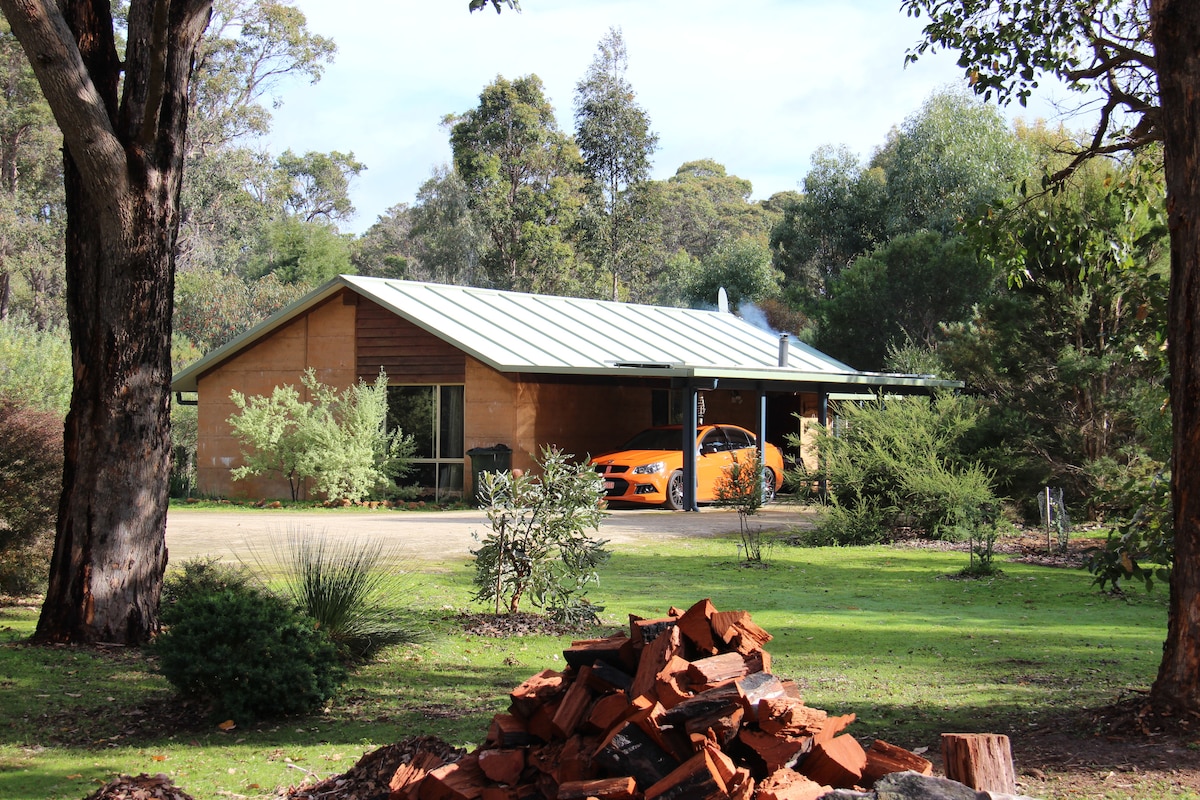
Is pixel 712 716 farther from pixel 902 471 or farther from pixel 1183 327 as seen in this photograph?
pixel 902 471

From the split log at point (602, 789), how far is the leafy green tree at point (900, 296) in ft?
119

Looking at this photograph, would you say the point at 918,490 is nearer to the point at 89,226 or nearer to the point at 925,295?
the point at 89,226

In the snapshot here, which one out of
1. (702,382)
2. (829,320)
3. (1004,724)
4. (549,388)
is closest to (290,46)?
(829,320)

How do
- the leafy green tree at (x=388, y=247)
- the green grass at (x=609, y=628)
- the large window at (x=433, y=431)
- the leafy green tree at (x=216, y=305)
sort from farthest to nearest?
the leafy green tree at (x=388, y=247) < the leafy green tree at (x=216, y=305) < the large window at (x=433, y=431) < the green grass at (x=609, y=628)

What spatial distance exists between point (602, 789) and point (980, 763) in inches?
54.4

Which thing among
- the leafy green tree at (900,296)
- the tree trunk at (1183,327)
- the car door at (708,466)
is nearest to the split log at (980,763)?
the tree trunk at (1183,327)

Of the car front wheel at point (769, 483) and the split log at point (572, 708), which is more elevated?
the car front wheel at point (769, 483)

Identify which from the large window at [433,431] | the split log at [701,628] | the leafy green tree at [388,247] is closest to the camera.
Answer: the split log at [701,628]

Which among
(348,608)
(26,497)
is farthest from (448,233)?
(348,608)

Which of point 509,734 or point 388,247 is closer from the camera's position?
point 509,734

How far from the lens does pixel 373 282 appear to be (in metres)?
24.3

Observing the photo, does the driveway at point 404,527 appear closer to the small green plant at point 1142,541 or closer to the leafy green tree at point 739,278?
the small green plant at point 1142,541

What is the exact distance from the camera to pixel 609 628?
9094 millimetres

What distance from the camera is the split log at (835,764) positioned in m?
4.21
